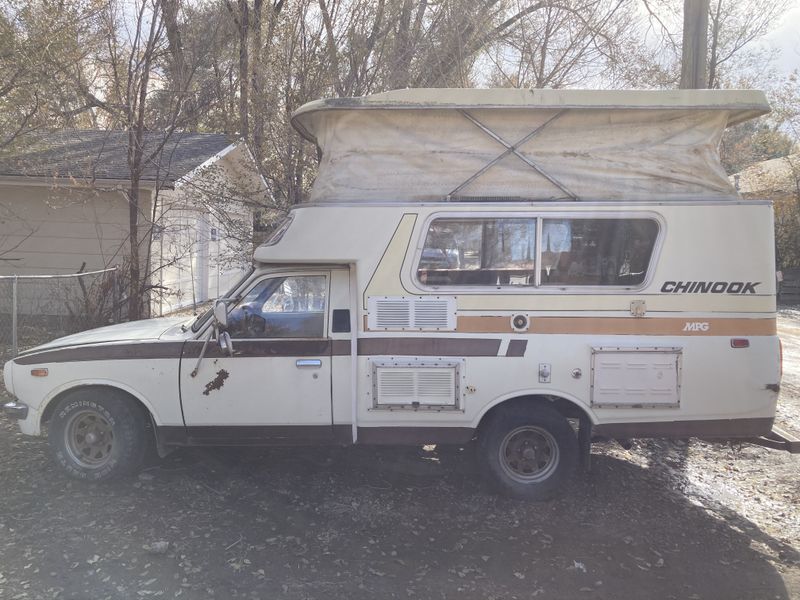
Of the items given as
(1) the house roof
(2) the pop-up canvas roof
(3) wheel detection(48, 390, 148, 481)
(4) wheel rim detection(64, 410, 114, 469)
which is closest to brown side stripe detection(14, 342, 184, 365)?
(3) wheel detection(48, 390, 148, 481)

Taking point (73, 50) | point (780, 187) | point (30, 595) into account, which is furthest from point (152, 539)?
point (780, 187)

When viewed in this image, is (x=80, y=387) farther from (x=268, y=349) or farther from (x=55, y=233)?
(x=55, y=233)

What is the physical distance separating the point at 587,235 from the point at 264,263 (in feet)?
7.99

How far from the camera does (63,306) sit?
9.57 metres

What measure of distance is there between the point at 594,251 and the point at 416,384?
5.35 feet

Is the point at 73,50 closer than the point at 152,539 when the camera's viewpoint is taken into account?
No

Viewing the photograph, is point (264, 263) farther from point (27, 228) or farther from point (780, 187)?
point (780, 187)

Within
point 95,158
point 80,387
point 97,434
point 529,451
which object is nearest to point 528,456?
point 529,451

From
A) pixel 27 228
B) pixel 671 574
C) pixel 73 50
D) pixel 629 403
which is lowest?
pixel 671 574

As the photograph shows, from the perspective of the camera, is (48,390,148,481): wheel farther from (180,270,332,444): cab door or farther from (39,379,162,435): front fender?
(180,270,332,444): cab door

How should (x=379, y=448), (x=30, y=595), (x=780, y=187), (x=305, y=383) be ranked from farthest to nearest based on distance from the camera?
(x=780, y=187) → (x=379, y=448) → (x=305, y=383) → (x=30, y=595)

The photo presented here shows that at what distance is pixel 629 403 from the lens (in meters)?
4.56

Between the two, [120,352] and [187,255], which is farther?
[187,255]

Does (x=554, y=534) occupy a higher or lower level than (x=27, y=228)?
lower
